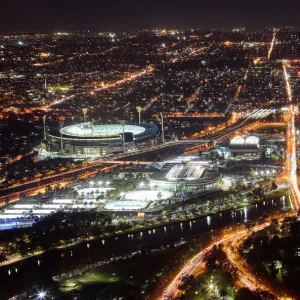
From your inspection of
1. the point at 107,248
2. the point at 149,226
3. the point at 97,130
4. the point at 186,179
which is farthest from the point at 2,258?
the point at 97,130

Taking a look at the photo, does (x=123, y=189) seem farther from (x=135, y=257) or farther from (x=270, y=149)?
(x=270, y=149)

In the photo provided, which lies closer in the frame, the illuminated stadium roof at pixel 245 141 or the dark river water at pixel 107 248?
the dark river water at pixel 107 248

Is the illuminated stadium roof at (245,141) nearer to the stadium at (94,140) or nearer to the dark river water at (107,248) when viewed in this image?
the stadium at (94,140)

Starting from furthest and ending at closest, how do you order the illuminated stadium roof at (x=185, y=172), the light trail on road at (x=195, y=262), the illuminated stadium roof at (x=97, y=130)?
the illuminated stadium roof at (x=97, y=130) < the illuminated stadium roof at (x=185, y=172) < the light trail on road at (x=195, y=262)

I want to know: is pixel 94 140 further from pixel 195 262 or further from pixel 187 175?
pixel 195 262

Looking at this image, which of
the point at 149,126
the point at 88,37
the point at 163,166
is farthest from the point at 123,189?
the point at 88,37

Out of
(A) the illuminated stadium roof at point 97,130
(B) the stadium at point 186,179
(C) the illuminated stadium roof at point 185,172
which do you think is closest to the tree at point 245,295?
(B) the stadium at point 186,179

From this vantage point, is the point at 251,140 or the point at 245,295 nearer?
the point at 245,295
